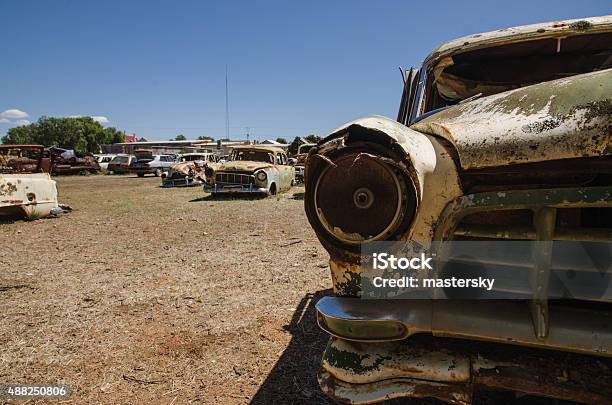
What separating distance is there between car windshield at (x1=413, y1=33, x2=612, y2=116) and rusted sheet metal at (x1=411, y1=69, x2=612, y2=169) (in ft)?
3.34

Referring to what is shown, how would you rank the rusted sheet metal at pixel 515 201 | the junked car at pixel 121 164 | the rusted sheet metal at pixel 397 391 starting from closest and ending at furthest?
1. the rusted sheet metal at pixel 515 201
2. the rusted sheet metal at pixel 397 391
3. the junked car at pixel 121 164

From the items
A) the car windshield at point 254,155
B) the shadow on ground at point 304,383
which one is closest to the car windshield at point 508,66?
the shadow on ground at point 304,383

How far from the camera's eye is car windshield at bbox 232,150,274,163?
1252 centimetres

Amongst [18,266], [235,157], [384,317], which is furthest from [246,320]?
[235,157]

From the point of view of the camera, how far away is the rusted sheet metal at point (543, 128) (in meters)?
1.25

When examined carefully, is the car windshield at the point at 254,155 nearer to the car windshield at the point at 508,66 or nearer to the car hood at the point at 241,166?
the car hood at the point at 241,166

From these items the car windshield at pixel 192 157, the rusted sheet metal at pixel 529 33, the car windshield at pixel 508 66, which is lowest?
the car windshield at pixel 192 157

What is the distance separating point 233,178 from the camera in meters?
11.4

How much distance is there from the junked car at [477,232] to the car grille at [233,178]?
993cm

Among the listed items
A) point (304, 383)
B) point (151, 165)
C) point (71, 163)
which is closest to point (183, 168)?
point (151, 165)

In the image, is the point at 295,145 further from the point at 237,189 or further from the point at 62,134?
the point at 62,134

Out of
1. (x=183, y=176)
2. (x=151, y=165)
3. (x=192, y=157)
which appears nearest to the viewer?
(x=183, y=176)

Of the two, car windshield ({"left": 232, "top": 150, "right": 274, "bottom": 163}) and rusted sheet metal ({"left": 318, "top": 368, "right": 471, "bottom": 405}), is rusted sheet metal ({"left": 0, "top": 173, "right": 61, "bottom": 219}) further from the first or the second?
rusted sheet metal ({"left": 318, "top": 368, "right": 471, "bottom": 405})

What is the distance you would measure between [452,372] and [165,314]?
97.9 inches
